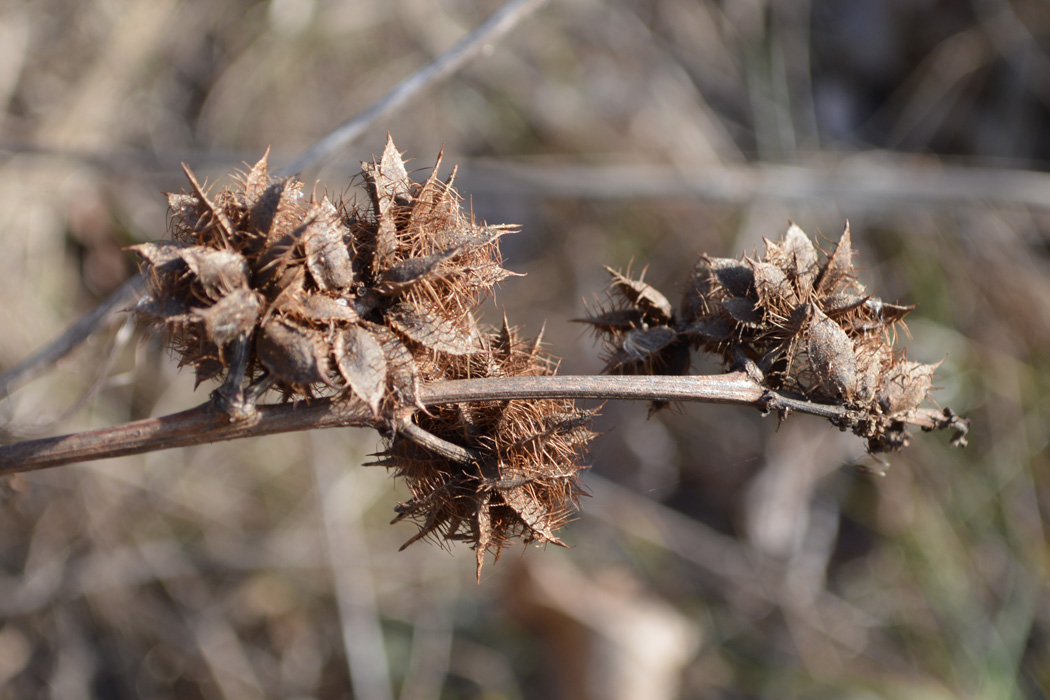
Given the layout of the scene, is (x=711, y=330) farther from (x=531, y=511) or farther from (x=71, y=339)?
(x=71, y=339)

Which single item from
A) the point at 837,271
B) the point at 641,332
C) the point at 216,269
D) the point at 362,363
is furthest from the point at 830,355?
the point at 216,269

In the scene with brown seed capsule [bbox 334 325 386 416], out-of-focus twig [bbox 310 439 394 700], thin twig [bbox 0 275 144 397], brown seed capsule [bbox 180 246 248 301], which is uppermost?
brown seed capsule [bbox 180 246 248 301]

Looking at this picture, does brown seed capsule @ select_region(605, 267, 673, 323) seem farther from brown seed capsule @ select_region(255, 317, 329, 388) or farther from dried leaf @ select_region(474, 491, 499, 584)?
brown seed capsule @ select_region(255, 317, 329, 388)

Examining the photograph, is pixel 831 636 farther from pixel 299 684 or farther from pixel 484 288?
pixel 484 288

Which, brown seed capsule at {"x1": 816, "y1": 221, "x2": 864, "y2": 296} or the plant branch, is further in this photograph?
brown seed capsule at {"x1": 816, "y1": 221, "x2": 864, "y2": 296}

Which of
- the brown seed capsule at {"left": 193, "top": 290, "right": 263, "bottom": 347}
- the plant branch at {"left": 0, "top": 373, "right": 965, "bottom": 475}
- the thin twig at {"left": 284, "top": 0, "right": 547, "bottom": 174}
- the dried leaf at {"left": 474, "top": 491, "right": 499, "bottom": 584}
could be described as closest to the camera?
the brown seed capsule at {"left": 193, "top": 290, "right": 263, "bottom": 347}

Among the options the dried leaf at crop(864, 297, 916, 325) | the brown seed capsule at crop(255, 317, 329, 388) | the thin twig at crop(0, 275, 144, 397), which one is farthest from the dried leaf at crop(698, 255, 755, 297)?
the thin twig at crop(0, 275, 144, 397)

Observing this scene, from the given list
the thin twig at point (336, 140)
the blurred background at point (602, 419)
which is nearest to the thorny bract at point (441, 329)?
the thin twig at point (336, 140)

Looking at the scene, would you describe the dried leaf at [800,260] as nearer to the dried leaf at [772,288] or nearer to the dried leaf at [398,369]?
the dried leaf at [772,288]

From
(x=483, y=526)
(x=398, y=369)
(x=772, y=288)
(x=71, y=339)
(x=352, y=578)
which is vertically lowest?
(x=352, y=578)
